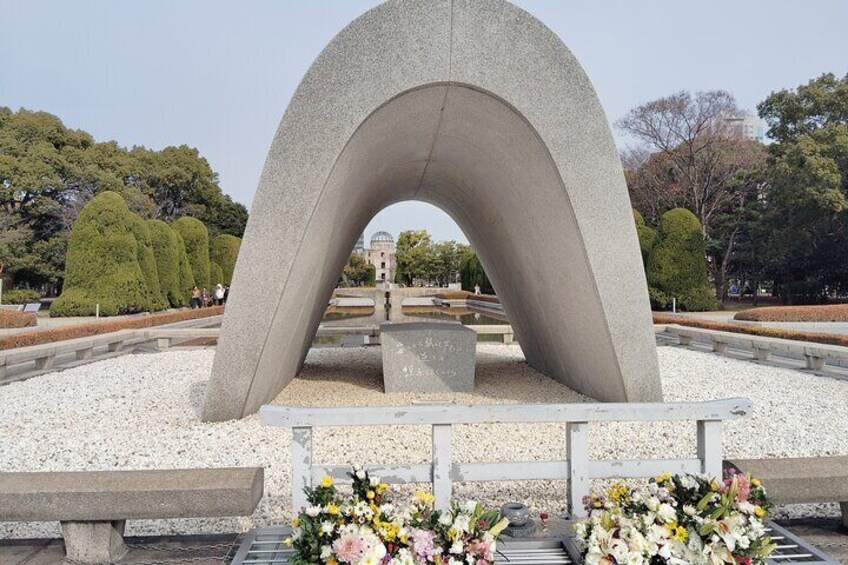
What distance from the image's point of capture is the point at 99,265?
2362 cm

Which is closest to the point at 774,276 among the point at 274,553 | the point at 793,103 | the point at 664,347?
the point at 793,103

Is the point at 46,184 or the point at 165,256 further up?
the point at 46,184

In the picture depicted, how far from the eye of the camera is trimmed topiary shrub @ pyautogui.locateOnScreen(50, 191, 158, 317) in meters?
23.5

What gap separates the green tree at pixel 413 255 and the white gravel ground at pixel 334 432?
62031 mm

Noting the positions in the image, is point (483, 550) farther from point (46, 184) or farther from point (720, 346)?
point (46, 184)

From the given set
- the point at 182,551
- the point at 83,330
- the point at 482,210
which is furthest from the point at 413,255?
the point at 182,551

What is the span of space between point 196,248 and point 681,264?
81.0 feet

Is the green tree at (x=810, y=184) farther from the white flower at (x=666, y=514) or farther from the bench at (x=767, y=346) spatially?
the white flower at (x=666, y=514)

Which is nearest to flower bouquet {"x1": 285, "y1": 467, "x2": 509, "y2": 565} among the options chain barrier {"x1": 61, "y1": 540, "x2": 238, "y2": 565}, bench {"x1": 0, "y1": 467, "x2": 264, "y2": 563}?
bench {"x1": 0, "y1": 467, "x2": 264, "y2": 563}

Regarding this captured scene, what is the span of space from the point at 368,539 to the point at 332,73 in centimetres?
438

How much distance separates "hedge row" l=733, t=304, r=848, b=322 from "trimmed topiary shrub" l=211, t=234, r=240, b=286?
28.0 metres

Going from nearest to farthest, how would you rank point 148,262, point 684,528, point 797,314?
point 684,528
point 797,314
point 148,262

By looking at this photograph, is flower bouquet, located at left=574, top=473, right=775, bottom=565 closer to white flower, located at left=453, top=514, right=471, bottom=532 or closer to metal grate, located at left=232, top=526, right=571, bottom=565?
metal grate, located at left=232, top=526, right=571, bottom=565

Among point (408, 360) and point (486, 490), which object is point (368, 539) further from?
point (408, 360)
